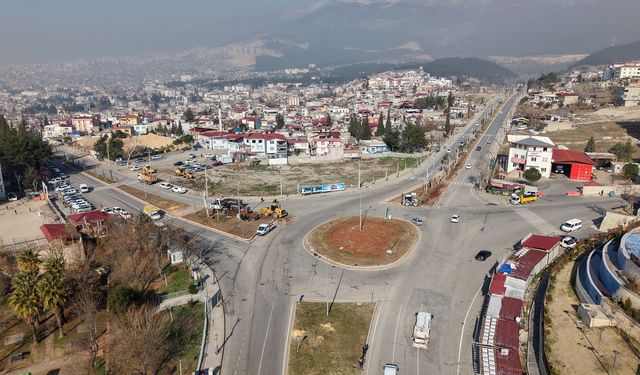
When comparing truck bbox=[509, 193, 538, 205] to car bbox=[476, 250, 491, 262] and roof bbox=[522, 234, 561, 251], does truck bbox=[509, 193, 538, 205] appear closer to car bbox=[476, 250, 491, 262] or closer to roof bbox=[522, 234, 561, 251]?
roof bbox=[522, 234, 561, 251]

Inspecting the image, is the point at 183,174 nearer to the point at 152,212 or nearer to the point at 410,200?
the point at 152,212

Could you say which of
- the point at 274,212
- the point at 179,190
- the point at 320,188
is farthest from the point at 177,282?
the point at 320,188

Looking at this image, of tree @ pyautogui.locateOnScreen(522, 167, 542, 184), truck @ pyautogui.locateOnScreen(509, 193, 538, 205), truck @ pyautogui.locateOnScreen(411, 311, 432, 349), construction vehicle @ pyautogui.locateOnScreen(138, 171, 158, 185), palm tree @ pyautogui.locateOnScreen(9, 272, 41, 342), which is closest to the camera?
truck @ pyautogui.locateOnScreen(411, 311, 432, 349)

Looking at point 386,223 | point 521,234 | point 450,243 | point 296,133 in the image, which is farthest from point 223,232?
point 296,133

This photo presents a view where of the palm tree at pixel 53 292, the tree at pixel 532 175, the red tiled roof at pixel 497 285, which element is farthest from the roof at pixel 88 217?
the tree at pixel 532 175

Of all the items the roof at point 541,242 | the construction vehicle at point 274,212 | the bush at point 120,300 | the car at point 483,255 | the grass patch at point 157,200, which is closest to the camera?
the bush at point 120,300

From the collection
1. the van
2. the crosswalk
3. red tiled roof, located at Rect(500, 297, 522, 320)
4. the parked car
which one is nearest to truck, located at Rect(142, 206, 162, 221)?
the parked car

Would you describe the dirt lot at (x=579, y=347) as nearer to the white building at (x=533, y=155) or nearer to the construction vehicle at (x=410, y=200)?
the construction vehicle at (x=410, y=200)
